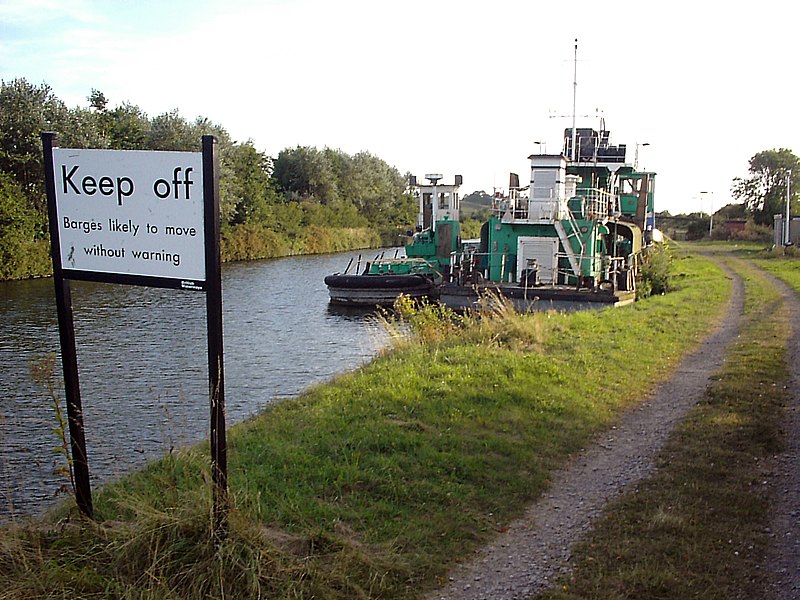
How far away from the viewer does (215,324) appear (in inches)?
178

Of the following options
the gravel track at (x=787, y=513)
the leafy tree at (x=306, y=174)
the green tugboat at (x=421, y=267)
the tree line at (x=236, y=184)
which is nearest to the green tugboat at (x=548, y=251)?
the green tugboat at (x=421, y=267)

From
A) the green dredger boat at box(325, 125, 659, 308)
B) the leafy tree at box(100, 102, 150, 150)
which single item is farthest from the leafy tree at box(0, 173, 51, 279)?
the green dredger boat at box(325, 125, 659, 308)

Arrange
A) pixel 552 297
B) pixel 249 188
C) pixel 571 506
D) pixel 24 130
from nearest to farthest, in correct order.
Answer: pixel 571 506 → pixel 552 297 → pixel 24 130 → pixel 249 188

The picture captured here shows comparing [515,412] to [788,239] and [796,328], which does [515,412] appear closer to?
[796,328]

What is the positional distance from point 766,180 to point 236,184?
49.0 metres

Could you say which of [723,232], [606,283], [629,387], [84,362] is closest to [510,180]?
[606,283]

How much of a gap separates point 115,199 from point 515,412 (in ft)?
17.0

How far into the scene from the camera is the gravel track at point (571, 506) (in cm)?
487

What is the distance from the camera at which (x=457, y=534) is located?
5512mm

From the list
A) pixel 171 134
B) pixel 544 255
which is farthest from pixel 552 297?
pixel 171 134

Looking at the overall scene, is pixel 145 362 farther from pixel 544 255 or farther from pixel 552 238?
pixel 552 238

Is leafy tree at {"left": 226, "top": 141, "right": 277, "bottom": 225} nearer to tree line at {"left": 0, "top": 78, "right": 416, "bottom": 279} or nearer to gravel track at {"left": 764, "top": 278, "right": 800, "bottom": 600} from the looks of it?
tree line at {"left": 0, "top": 78, "right": 416, "bottom": 279}

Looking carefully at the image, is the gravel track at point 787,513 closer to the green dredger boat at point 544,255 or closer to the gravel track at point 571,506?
the gravel track at point 571,506

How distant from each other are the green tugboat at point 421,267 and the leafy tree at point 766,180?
4207 cm
